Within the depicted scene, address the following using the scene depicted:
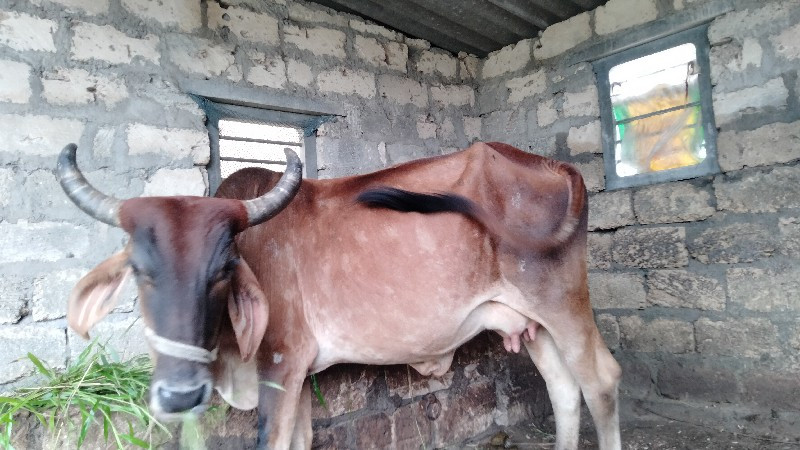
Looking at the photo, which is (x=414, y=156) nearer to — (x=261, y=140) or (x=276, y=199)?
(x=261, y=140)

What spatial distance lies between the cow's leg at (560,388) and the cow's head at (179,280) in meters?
1.82

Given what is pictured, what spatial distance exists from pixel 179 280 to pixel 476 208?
146 centimetres

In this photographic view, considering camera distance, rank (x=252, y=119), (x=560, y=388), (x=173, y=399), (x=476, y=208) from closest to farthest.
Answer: (x=173, y=399), (x=476, y=208), (x=560, y=388), (x=252, y=119)

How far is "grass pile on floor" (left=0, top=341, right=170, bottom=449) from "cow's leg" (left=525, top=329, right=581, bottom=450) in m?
2.13

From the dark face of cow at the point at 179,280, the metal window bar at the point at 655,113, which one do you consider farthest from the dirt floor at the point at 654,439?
the dark face of cow at the point at 179,280

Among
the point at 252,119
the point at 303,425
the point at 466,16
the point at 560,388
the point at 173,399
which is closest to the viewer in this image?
the point at 173,399

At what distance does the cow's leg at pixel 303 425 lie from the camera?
112 inches

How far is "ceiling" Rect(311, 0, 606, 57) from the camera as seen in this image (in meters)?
4.38

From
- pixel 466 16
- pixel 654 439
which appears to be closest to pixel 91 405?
pixel 654 439

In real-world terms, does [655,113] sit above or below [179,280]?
above

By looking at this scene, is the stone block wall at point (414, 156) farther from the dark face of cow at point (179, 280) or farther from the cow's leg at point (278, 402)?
the dark face of cow at point (179, 280)

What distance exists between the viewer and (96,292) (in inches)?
88.1

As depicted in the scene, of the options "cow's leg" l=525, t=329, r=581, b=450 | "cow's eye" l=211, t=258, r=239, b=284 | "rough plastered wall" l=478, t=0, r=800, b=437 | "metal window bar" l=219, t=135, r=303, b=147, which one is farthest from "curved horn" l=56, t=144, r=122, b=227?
"rough plastered wall" l=478, t=0, r=800, b=437

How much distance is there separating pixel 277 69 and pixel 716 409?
4077mm
